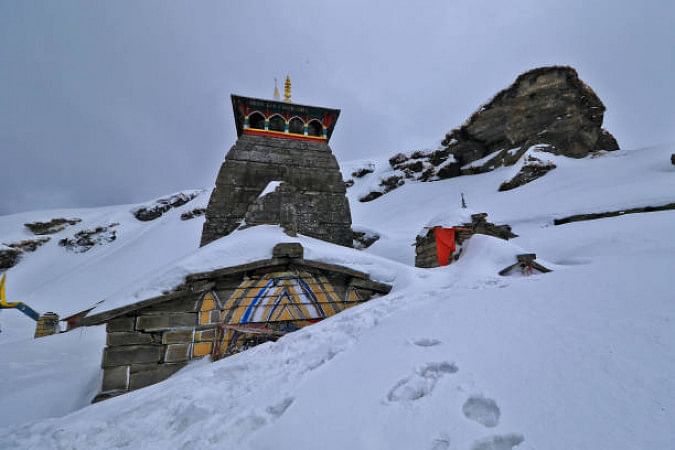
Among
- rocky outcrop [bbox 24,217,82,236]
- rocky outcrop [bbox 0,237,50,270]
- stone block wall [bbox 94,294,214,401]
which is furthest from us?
rocky outcrop [bbox 24,217,82,236]

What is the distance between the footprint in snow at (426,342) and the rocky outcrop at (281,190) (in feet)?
20.5

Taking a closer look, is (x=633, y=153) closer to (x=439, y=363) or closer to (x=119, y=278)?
(x=439, y=363)

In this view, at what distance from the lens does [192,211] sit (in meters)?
33.8

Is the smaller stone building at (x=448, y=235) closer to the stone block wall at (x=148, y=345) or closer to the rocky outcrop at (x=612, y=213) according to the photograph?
the rocky outcrop at (x=612, y=213)

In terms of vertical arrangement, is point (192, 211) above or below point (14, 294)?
above

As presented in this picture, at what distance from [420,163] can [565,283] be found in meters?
37.1

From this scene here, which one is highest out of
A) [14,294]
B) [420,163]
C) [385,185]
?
[420,163]

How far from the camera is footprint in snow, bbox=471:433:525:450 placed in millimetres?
1313

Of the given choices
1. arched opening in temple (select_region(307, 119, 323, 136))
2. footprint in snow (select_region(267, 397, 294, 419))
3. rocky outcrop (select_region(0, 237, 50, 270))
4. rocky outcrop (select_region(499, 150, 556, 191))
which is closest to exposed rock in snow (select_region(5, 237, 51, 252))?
rocky outcrop (select_region(0, 237, 50, 270))

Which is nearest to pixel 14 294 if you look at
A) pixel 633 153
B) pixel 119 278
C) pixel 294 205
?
pixel 119 278

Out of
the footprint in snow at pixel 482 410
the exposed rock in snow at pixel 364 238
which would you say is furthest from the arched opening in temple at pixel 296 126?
the exposed rock in snow at pixel 364 238

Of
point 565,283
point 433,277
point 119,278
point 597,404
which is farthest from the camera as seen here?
point 119,278

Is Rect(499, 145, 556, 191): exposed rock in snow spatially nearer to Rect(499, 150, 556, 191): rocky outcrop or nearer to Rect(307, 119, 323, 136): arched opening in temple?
Rect(499, 150, 556, 191): rocky outcrop

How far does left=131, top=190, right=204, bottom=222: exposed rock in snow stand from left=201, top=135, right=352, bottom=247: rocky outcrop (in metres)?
37.4
